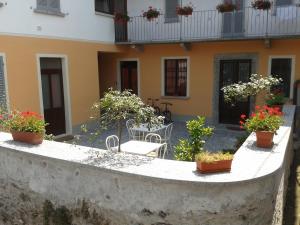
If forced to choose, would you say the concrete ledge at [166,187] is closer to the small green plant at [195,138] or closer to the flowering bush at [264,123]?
the flowering bush at [264,123]

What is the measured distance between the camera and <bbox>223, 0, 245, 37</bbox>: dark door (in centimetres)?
1071

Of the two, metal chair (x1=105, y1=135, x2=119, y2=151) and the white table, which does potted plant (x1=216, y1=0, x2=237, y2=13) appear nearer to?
metal chair (x1=105, y1=135, x2=119, y2=151)

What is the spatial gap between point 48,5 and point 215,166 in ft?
26.5

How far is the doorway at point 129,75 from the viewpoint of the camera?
13.2 metres

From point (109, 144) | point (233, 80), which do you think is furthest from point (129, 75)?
point (109, 144)

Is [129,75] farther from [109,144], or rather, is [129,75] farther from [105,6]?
[109,144]

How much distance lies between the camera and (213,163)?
315cm

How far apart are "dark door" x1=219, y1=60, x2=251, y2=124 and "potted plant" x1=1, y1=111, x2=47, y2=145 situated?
8.17m

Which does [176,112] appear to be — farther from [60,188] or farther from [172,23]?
[60,188]

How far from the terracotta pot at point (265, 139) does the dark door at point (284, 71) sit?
7.07 metres

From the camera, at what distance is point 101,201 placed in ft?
11.5

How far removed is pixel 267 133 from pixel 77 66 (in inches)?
303

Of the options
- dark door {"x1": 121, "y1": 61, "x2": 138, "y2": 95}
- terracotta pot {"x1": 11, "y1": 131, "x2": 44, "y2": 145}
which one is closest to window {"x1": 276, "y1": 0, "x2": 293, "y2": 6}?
dark door {"x1": 121, "y1": 61, "x2": 138, "y2": 95}

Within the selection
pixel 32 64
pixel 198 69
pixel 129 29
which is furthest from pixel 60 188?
pixel 129 29
